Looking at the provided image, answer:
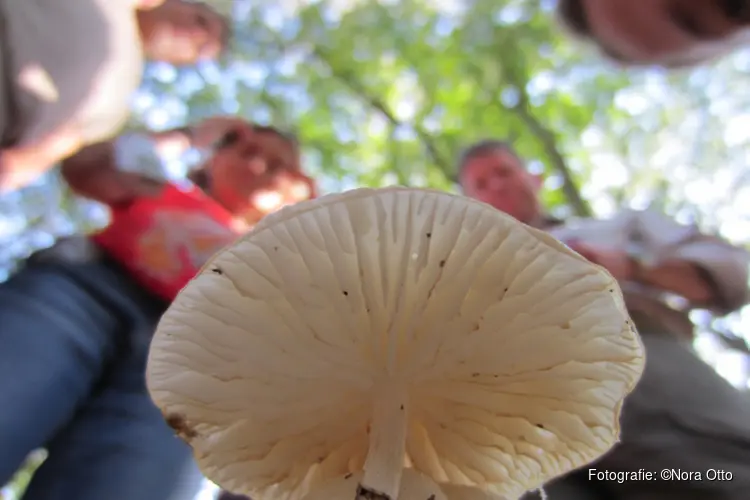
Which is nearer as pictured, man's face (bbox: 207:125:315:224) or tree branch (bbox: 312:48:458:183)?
man's face (bbox: 207:125:315:224)

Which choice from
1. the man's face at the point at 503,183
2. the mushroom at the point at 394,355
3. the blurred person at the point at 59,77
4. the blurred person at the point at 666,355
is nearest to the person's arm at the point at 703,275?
the blurred person at the point at 666,355

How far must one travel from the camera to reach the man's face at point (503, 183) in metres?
1.52

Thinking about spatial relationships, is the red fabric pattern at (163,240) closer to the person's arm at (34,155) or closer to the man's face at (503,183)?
the person's arm at (34,155)

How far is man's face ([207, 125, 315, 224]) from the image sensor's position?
1483mm

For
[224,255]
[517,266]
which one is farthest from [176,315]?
[517,266]

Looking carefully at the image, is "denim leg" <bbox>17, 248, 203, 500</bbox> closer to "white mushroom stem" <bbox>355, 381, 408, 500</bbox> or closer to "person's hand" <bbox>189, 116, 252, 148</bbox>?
"white mushroom stem" <bbox>355, 381, 408, 500</bbox>

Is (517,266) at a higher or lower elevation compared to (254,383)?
higher

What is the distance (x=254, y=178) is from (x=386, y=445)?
1069mm

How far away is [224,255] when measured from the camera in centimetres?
46

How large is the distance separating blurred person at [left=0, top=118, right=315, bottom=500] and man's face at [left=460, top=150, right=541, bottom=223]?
1.48ft

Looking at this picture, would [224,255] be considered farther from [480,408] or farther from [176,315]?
[480,408]

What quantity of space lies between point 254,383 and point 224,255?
134mm

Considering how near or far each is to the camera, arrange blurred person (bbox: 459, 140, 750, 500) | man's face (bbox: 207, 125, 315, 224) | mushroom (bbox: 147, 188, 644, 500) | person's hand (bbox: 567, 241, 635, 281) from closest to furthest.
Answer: mushroom (bbox: 147, 188, 644, 500), blurred person (bbox: 459, 140, 750, 500), person's hand (bbox: 567, 241, 635, 281), man's face (bbox: 207, 125, 315, 224)

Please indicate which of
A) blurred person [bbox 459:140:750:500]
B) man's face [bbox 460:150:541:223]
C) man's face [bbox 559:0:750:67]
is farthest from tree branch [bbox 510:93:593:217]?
man's face [bbox 559:0:750:67]
